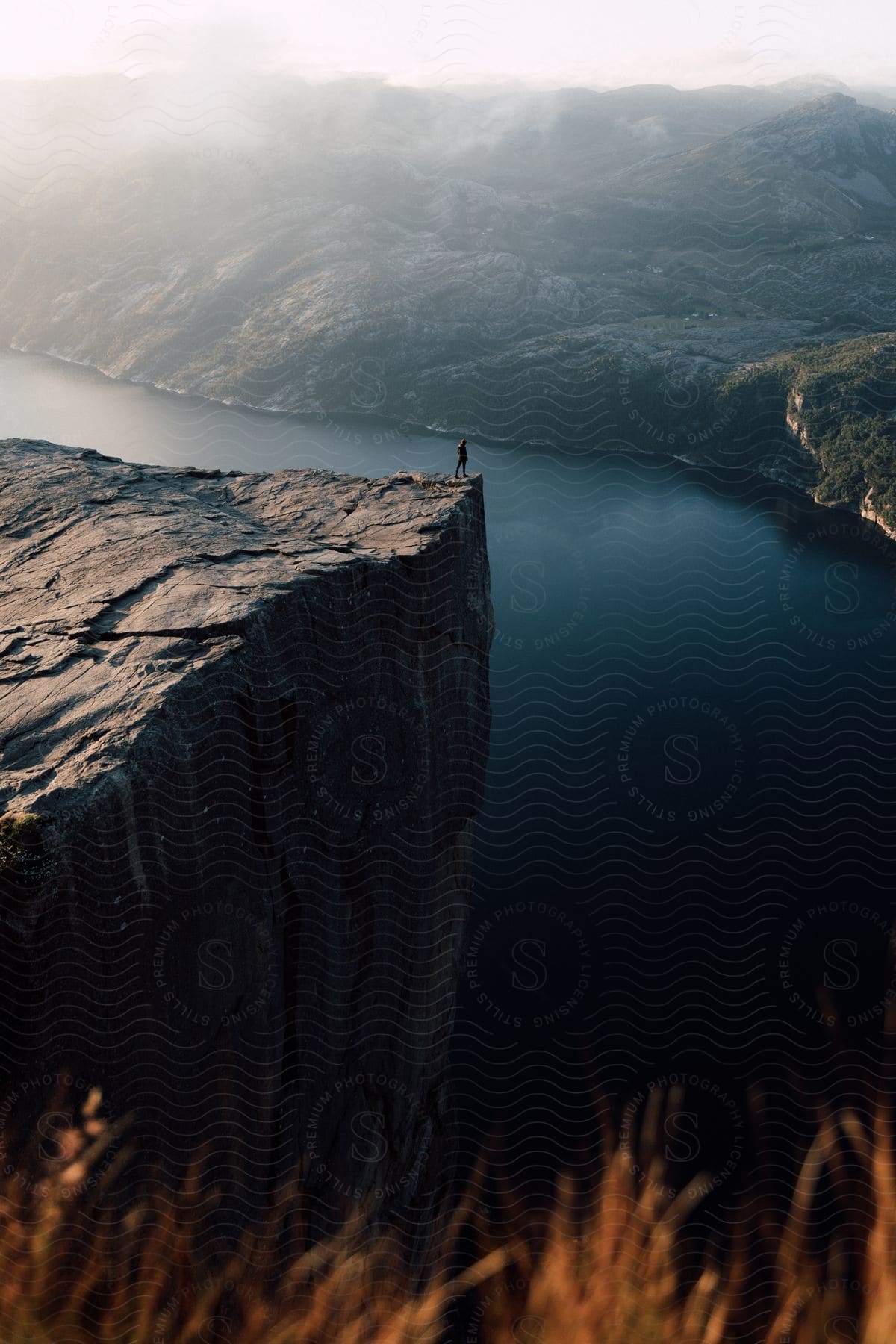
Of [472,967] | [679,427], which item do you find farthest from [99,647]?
[679,427]

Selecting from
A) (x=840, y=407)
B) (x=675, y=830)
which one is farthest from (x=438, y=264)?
(x=675, y=830)

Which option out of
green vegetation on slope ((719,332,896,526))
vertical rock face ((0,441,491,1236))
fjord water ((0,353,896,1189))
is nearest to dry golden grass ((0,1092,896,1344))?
vertical rock face ((0,441,491,1236))

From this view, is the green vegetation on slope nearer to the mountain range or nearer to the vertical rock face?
the mountain range

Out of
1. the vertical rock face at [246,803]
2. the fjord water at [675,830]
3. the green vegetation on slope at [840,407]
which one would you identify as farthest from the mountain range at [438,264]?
the vertical rock face at [246,803]

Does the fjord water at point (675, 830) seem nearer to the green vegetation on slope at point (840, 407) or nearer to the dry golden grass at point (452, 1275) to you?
the dry golden grass at point (452, 1275)

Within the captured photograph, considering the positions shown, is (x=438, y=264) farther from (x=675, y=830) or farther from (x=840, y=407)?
(x=675, y=830)

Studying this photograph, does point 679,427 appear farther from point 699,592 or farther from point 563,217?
point 563,217
